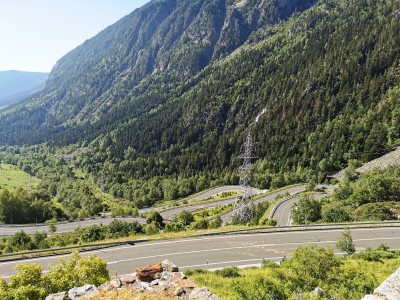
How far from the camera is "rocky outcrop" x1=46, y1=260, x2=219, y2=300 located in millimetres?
12806

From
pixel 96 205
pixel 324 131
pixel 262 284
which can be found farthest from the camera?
pixel 324 131

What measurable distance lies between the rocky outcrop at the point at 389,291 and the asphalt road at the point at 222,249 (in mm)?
28646

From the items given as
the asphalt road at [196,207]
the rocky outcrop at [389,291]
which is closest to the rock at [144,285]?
the rocky outcrop at [389,291]

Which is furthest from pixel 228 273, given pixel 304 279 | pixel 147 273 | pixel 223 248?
pixel 147 273

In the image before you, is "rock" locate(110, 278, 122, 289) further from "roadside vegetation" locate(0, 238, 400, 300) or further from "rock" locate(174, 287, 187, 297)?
"rock" locate(174, 287, 187, 297)

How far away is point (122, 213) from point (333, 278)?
10750 cm

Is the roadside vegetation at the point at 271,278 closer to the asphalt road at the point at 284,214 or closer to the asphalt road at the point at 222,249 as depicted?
the asphalt road at the point at 222,249

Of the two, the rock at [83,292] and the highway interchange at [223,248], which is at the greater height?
the rock at [83,292]

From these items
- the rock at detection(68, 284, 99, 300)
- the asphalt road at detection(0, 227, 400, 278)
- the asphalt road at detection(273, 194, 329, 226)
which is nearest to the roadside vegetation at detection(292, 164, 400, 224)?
the asphalt road at detection(273, 194, 329, 226)

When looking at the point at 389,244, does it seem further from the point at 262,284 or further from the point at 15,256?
the point at 15,256

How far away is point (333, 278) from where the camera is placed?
25234mm

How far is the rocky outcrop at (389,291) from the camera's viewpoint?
872 centimetres

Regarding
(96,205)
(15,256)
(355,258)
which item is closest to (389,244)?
(355,258)

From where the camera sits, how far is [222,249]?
40875mm
